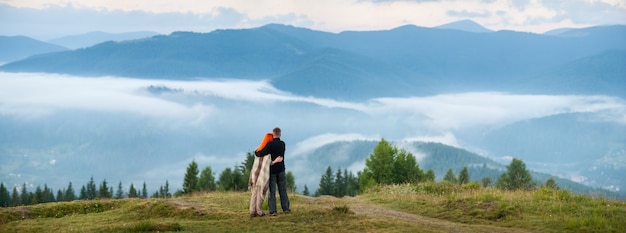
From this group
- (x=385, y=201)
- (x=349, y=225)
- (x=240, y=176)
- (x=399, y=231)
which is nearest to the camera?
(x=399, y=231)

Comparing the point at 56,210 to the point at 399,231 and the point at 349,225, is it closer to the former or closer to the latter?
the point at 349,225

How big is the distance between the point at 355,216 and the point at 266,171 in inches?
126

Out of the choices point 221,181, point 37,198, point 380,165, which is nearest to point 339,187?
point 221,181

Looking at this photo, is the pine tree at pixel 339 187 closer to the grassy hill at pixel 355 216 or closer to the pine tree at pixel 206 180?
the pine tree at pixel 206 180

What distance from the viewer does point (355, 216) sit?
63.4 feet

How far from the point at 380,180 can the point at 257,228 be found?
49.7 metres

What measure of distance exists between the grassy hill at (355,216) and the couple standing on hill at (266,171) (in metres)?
0.49

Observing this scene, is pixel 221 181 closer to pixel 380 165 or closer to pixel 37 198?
pixel 37 198

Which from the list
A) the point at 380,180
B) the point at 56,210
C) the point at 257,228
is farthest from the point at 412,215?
the point at 380,180

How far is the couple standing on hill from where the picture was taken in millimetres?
19328

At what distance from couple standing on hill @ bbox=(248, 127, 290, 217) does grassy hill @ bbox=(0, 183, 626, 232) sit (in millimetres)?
487

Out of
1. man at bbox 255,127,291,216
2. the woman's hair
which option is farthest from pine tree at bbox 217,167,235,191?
the woman's hair

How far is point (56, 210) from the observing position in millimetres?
25188

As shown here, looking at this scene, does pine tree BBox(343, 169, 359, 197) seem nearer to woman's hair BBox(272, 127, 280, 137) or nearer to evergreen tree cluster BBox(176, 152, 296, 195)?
evergreen tree cluster BBox(176, 152, 296, 195)
